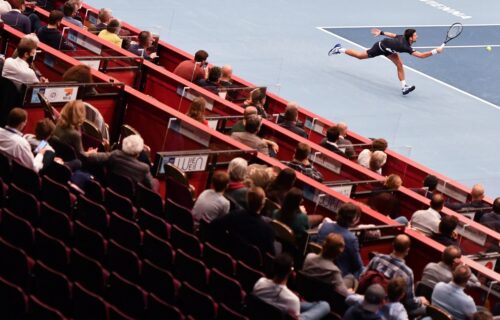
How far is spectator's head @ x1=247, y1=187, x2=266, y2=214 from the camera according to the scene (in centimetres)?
1170

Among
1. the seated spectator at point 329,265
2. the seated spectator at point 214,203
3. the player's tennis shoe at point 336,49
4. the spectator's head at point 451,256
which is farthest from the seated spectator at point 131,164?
the player's tennis shoe at point 336,49

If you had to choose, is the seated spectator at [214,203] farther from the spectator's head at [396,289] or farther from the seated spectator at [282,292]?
the spectator's head at [396,289]

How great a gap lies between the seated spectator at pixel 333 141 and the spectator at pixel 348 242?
4.76m

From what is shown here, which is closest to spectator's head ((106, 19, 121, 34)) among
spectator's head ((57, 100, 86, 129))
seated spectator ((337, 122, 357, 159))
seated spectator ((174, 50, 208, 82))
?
seated spectator ((174, 50, 208, 82))

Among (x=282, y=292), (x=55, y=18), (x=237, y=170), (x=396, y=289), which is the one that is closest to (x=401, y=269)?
(x=396, y=289)

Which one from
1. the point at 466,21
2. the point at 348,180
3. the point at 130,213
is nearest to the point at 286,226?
the point at 130,213

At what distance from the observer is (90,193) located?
11844 mm

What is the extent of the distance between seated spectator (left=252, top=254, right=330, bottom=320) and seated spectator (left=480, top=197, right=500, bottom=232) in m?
5.91

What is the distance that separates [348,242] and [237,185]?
1525 mm

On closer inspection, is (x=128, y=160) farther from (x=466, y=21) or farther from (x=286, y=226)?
(x=466, y=21)

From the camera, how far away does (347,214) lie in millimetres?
11992

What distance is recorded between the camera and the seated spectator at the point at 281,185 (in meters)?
12.9

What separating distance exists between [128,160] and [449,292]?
3760mm

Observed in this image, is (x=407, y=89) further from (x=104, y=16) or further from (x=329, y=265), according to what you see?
(x=329, y=265)
